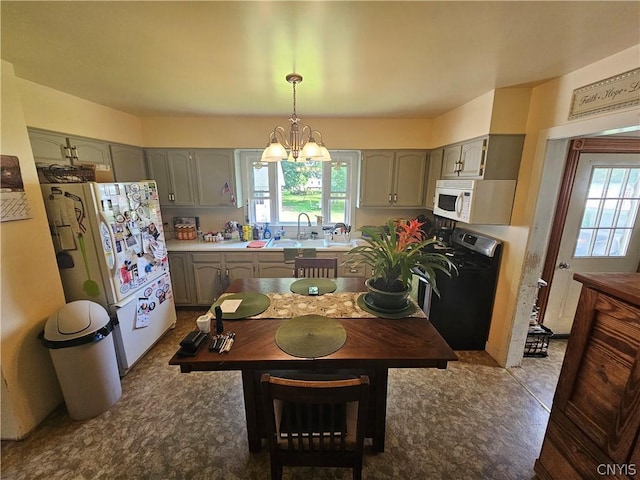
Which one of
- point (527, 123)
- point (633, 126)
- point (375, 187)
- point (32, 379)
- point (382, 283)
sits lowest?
point (32, 379)

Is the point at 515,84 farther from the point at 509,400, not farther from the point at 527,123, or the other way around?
the point at 509,400

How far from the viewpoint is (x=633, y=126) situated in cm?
145

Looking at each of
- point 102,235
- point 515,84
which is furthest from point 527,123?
point 102,235

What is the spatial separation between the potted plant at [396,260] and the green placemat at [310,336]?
377mm

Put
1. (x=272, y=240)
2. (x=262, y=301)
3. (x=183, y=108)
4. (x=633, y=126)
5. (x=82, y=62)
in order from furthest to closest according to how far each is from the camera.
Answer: (x=272, y=240) → (x=183, y=108) → (x=262, y=301) → (x=82, y=62) → (x=633, y=126)

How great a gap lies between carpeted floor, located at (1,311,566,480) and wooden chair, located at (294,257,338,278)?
3.55 ft

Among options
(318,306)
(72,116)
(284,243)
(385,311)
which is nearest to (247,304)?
(318,306)

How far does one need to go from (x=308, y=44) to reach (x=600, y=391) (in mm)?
2285

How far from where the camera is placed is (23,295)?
5.56ft

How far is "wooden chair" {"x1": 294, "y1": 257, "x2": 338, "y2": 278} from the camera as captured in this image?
2473 millimetres

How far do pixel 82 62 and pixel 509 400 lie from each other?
3.90 meters

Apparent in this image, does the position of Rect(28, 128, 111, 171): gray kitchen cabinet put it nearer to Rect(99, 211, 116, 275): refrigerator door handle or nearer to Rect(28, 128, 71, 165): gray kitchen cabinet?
Rect(28, 128, 71, 165): gray kitchen cabinet

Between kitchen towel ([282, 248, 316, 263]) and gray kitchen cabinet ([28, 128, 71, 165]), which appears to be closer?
gray kitchen cabinet ([28, 128, 71, 165])

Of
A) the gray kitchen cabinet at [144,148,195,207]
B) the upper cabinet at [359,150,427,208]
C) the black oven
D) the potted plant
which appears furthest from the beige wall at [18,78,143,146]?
the black oven
